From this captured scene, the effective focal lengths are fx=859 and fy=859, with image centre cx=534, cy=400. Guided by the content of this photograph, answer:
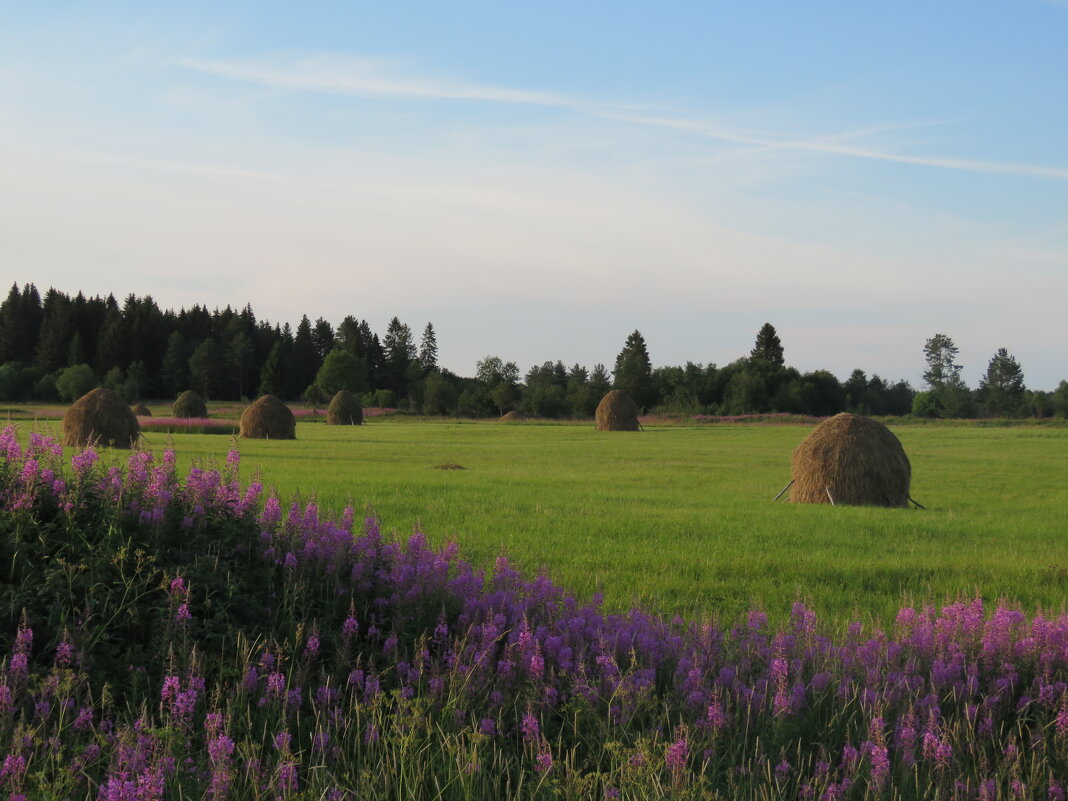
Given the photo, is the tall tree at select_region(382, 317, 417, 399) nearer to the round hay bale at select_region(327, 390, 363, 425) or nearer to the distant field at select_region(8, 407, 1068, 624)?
the round hay bale at select_region(327, 390, 363, 425)

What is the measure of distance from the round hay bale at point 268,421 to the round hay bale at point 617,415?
66.1 ft

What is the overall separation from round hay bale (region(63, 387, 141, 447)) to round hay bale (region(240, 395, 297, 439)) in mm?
8949

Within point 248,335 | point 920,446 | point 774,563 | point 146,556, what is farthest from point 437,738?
point 248,335

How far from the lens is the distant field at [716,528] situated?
8352 millimetres

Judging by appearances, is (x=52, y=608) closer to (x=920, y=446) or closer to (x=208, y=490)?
(x=208, y=490)

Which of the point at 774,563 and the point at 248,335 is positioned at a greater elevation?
the point at 248,335

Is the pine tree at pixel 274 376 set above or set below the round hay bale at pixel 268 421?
above

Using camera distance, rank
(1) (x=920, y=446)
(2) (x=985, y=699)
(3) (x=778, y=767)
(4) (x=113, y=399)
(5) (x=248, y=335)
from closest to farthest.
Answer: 1. (3) (x=778, y=767)
2. (2) (x=985, y=699)
3. (4) (x=113, y=399)
4. (1) (x=920, y=446)
5. (5) (x=248, y=335)

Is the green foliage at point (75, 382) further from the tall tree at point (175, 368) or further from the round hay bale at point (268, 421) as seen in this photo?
the round hay bale at point (268, 421)

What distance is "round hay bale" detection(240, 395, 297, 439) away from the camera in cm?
3900

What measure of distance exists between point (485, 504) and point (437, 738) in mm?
9517

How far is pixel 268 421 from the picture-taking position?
129 feet

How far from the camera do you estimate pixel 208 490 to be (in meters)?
5.75

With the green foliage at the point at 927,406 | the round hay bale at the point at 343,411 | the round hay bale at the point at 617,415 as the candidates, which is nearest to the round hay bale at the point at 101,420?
the round hay bale at the point at 343,411
